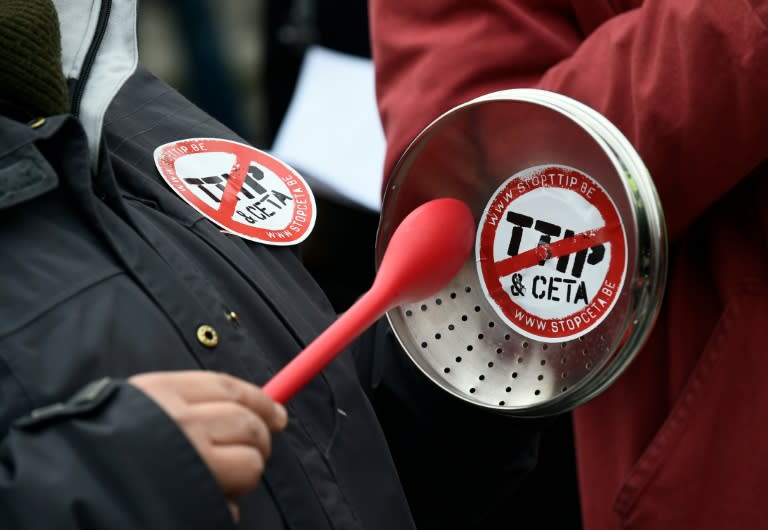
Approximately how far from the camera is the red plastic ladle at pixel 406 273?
608 millimetres

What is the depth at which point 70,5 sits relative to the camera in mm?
807

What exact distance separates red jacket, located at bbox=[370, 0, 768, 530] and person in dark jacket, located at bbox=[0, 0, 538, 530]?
14 cm

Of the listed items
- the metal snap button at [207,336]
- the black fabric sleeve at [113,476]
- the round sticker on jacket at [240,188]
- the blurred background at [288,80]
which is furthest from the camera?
the blurred background at [288,80]

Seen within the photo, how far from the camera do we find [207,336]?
0.69 metres

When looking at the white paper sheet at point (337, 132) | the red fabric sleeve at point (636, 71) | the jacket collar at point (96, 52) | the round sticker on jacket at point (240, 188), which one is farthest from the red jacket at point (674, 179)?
the white paper sheet at point (337, 132)

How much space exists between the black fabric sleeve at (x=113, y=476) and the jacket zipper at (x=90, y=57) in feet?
0.92

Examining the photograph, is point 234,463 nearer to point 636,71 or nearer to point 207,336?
point 207,336

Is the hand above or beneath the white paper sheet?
above

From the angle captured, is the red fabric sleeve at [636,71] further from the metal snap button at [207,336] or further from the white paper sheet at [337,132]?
the white paper sheet at [337,132]

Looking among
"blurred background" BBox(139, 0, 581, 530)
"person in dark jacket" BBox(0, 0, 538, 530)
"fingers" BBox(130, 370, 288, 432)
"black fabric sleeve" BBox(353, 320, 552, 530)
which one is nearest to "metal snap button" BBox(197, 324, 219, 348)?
"person in dark jacket" BBox(0, 0, 538, 530)

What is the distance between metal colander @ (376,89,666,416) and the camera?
0.69 meters

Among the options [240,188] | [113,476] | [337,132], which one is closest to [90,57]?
[240,188]

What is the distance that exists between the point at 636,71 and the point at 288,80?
1819 millimetres

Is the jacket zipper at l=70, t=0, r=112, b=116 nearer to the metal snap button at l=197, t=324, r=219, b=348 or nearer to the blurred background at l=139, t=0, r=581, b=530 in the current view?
the metal snap button at l=197, t=324, r=219, b=348
